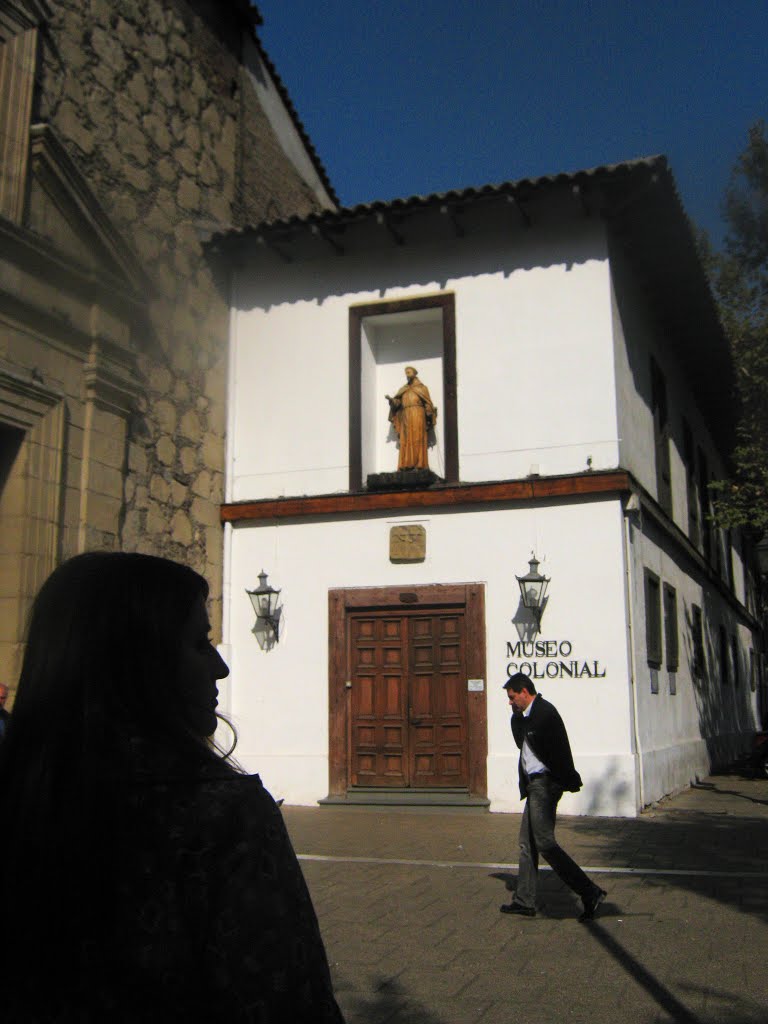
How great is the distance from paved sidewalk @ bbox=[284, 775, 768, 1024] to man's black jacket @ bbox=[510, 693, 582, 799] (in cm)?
87

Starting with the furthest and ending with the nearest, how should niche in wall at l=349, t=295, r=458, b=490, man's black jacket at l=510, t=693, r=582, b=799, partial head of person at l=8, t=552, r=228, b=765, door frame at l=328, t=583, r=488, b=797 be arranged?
niche in wall at l=349, t=295, r=458, b=490 < door frame at l=328, t=583, r=488, b=797 < man's black jacket at l=510, t=693, r=582, b=799 < partial head of person at l=8, t=552, r=228, b=765

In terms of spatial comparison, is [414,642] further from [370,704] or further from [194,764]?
[194,764]

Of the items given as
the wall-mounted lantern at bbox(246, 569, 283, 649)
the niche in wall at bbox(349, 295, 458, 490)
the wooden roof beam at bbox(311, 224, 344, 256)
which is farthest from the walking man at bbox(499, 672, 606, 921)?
the wooden roof beam at bbox(311, 224, 344, 256)

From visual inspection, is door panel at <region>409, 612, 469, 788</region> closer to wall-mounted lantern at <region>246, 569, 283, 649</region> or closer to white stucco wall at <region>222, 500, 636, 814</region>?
white stucco wall at <region>222, 500, 636, 814</region>

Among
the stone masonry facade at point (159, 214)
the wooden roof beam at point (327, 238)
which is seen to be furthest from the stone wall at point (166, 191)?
the wooden roof beam at point (327, 238)

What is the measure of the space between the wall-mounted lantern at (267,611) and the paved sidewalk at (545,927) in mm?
3316

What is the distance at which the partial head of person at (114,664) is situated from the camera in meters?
1.61

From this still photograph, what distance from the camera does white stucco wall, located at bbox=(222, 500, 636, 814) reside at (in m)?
12.4

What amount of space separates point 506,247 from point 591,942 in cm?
964

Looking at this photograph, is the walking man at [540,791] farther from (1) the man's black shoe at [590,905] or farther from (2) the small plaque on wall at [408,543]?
(2) the small plaque on wall at [408,543]

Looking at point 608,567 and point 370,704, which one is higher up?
A: point 608,567

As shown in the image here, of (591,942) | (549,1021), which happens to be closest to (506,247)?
(591,942)

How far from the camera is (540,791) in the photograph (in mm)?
7168

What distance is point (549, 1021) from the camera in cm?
475
